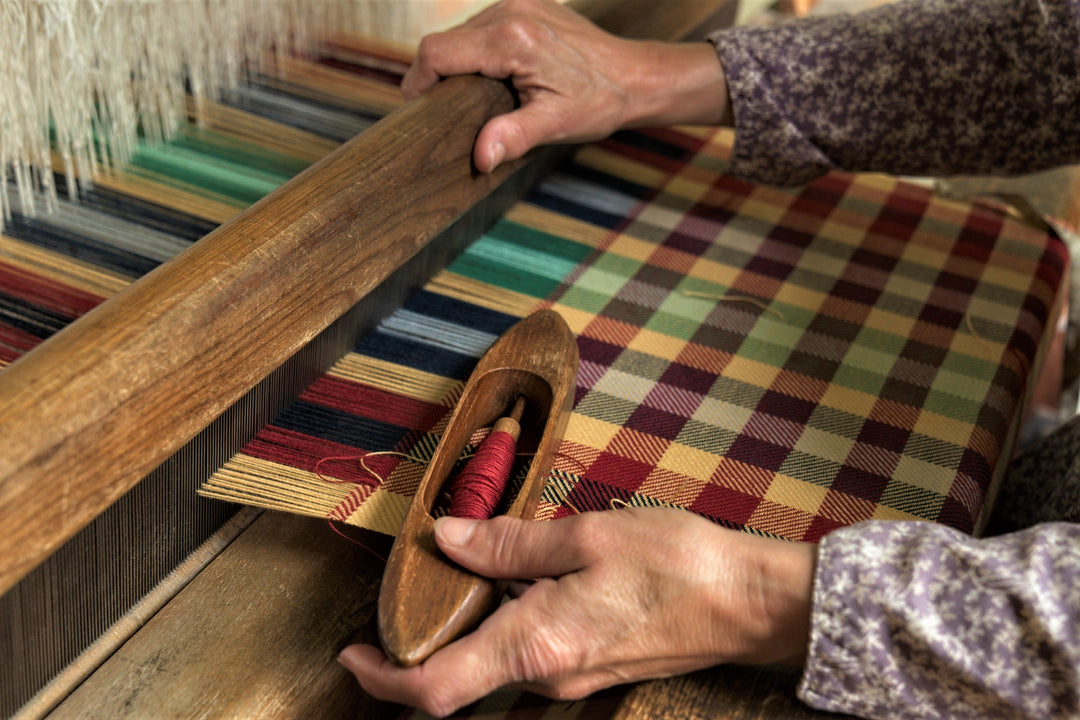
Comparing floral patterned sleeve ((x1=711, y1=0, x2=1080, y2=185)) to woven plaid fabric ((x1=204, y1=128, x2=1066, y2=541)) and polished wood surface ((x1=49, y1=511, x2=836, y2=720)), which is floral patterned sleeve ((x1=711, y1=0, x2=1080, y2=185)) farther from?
polished wood surface ((x1=49, y1=511, x2=836, y2=720))

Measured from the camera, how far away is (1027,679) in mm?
771

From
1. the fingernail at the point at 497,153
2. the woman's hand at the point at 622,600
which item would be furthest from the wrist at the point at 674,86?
the woman's hand at the point at 622,600

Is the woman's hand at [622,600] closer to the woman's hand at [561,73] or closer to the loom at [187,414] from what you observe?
the loom at [187,414]

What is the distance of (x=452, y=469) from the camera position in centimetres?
98

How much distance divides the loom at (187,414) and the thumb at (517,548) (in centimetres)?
14

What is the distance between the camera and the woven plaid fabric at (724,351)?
1.02 metres

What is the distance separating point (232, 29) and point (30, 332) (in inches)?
27.4

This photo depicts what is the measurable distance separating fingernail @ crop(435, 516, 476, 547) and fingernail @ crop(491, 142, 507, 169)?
1.83ft

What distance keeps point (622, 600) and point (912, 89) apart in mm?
950

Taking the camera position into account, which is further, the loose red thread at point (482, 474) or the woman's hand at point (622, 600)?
the loose red thread at point (482, 474)

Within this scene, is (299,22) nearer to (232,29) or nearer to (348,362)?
(232,29)

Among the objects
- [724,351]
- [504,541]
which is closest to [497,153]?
[724,351]

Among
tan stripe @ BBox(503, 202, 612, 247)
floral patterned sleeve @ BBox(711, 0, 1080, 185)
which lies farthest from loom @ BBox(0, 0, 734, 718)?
floral patterned sleeve @ BBox(711, 0, 1080, 185)

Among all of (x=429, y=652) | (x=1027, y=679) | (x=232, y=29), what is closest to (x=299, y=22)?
(x=232, y=29)
